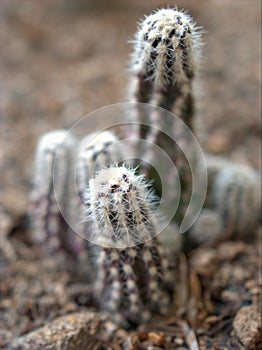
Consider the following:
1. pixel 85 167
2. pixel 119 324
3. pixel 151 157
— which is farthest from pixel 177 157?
pixel 119 324

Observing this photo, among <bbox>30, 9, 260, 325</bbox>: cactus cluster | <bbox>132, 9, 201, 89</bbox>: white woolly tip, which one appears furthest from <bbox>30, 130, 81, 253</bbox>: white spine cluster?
<bbox>132, 9, 201, 89</bbox>: white woolly tip

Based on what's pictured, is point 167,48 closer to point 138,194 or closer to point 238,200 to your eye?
point 138,194

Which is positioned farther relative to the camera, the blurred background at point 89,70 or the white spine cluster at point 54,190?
the blurred background at point 89,70

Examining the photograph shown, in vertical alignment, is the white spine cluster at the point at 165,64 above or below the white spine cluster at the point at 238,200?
above

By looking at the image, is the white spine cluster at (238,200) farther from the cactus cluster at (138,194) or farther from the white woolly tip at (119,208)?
the white woolly tip at (119,208)

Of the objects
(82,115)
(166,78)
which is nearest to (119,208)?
(166,78)

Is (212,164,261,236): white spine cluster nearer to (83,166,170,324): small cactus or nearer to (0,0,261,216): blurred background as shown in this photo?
(0,0,261,216): blurred background

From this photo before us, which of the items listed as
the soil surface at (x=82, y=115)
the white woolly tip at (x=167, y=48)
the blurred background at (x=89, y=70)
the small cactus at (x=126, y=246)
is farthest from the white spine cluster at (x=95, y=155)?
the blurred background at (x=89, y=70)

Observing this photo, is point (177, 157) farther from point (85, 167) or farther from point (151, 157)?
point (85, 167)
